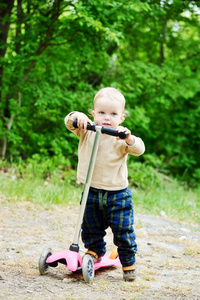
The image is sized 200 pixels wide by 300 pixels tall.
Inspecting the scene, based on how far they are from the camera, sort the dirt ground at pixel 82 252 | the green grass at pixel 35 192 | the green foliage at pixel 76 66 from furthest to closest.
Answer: the green foliage at pixel 76 66, the green grass at pixel 35 192, the dirt ground at pixel 82 252

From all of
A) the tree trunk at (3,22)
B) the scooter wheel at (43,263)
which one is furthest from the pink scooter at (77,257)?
the tree trunk at (3,22)

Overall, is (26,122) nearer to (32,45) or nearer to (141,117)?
(32,45)

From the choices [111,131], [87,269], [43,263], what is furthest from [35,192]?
[111,131]

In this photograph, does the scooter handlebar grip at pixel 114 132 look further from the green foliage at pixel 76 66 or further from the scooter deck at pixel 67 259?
the green foliage at pixel 76 66

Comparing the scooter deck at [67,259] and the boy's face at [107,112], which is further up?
the boy's face at [107,112]

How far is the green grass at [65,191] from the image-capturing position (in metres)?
4.73

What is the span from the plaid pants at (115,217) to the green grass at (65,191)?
1.80m

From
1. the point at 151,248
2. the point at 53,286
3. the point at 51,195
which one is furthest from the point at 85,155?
the point at 51,195

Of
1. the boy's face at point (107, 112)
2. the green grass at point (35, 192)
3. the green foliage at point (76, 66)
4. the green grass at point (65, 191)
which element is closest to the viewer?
the boy's face at point (107, 112)

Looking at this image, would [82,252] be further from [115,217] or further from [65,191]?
[65,191]

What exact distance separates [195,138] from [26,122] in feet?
13.7

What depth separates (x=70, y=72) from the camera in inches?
264

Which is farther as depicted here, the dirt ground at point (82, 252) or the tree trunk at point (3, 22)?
the tree trunk at point (3, 22)

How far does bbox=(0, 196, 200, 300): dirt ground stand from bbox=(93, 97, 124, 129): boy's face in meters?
1.11
